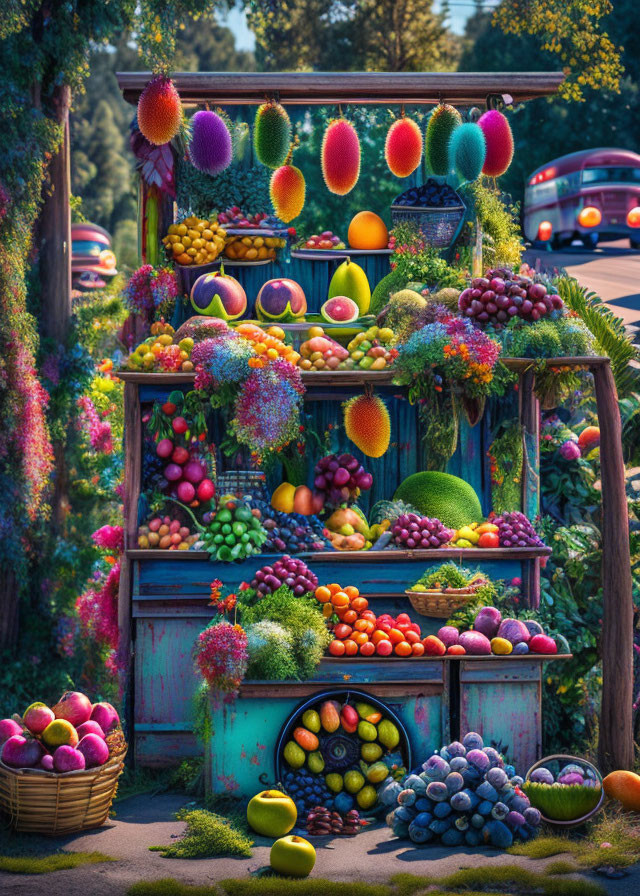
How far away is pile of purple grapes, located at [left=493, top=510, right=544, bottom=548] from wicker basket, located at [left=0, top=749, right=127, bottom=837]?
406cm

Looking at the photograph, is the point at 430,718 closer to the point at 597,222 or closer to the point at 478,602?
the point at 478,602

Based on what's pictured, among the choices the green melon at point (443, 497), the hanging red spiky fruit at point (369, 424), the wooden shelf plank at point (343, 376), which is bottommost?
the green melon at point (443, 497)

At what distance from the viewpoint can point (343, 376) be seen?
1021 cm

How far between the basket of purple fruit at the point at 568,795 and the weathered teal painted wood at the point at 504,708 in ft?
2.11

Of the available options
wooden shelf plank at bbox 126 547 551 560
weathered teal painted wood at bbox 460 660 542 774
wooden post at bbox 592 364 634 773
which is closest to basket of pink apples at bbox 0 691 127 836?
wooden shelf plank at bbox 126 547 551 560

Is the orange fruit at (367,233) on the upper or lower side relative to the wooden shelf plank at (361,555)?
upper

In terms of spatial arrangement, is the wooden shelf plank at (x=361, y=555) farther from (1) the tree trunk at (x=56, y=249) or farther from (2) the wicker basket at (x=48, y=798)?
(1) the tree trunk at (x=56, y=249)

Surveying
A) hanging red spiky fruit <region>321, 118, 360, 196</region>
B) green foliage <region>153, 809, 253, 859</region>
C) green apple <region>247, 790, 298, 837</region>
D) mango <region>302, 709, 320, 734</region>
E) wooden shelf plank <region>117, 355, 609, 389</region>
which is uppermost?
hanging red spiky fruit <region>321, 118, 360, 196</region>

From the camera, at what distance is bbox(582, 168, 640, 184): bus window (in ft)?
73.8

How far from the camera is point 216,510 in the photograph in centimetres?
1023

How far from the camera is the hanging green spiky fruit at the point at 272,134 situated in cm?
1116

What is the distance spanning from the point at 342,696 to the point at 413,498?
2.30 m

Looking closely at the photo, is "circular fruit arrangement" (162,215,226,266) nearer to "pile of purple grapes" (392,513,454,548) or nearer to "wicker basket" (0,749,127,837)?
"pile of purple grapes" (392,513,454,548)

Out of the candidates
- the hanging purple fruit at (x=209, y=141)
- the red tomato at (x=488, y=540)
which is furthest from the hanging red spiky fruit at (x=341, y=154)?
the red tomato at (x=488, y=540)
